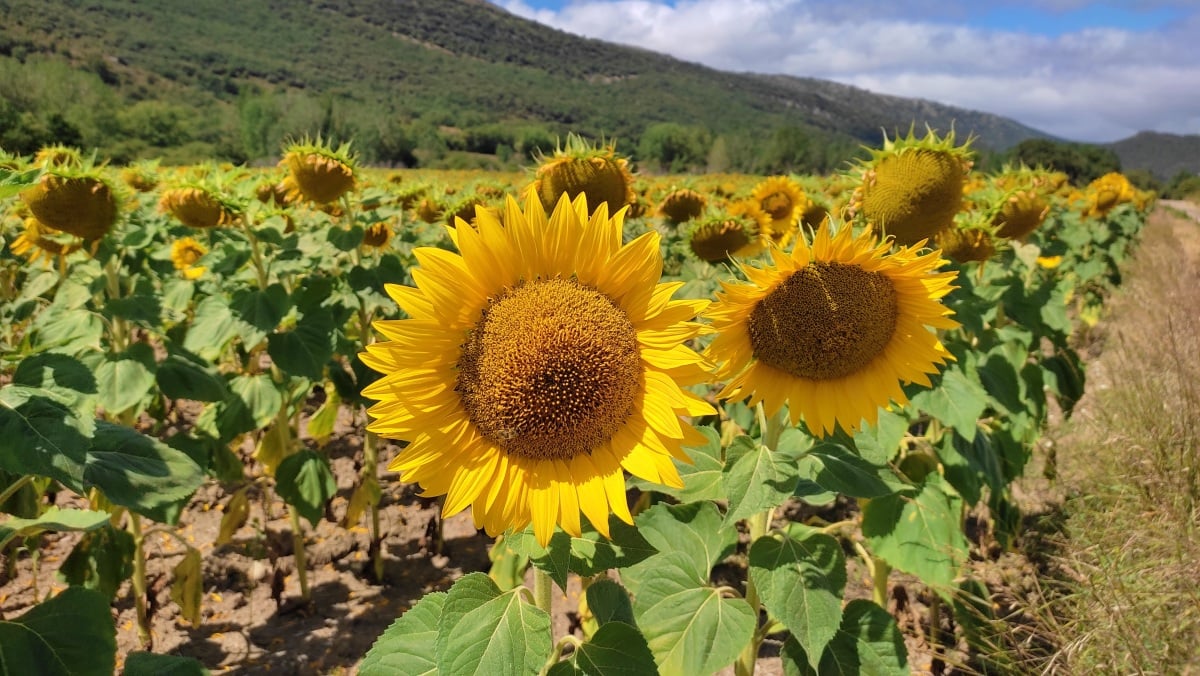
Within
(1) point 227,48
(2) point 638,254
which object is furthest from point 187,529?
(1) point 227,48

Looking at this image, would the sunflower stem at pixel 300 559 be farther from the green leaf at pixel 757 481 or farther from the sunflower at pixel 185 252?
the green leaf at pixel 757 481

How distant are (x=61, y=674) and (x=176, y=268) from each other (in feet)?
9.33

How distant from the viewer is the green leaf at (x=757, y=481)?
137 cm

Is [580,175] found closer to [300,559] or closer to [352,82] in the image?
[300,559]

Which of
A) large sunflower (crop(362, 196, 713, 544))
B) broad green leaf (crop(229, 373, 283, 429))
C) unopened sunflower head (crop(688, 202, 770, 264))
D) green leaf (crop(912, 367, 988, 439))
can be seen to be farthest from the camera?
unopened sunflower head (crop(688, 202, 770, 264))

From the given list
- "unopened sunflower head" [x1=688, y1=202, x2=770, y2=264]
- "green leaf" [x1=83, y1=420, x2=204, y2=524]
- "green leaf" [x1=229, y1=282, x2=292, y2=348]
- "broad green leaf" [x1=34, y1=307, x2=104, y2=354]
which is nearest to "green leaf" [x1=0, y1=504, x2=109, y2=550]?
"green leaf" [x1=83, y1=420, x2=204, y2=524]

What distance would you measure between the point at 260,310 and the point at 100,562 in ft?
3.44

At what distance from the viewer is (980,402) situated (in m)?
2.23

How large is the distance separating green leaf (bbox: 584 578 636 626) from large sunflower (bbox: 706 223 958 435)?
563mm

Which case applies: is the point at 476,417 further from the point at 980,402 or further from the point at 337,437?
the point at 337,437

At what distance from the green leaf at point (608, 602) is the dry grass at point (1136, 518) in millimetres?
1669

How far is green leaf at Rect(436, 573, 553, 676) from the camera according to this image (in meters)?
1.19

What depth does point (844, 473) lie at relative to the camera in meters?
1.56

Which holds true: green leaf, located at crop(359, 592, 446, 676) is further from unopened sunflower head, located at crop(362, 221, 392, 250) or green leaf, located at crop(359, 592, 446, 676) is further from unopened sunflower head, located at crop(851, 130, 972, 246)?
unopened sunflower head, located at crop(362, 221, 392, 250)
